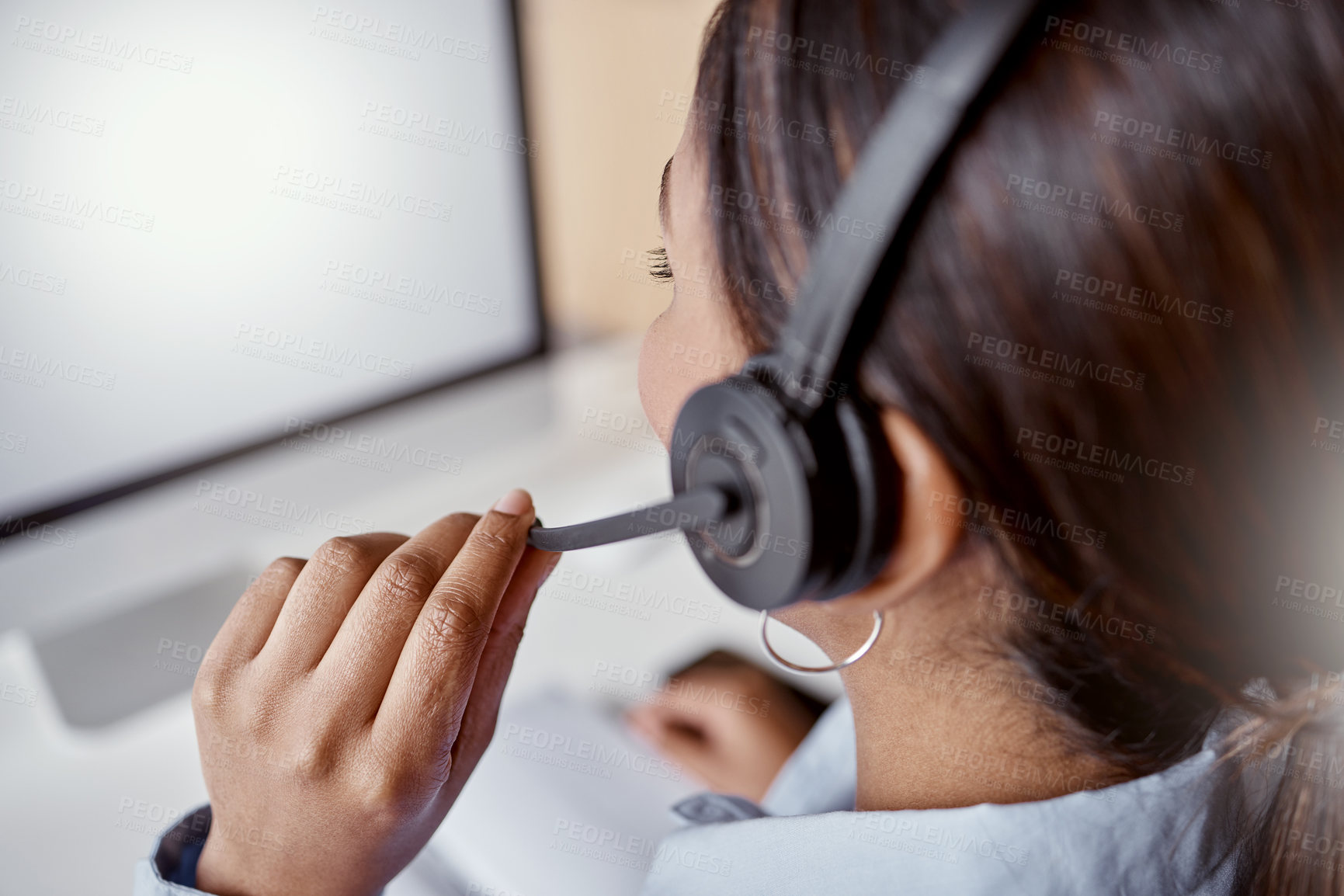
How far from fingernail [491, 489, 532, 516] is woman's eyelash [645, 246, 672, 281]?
5.9 inches

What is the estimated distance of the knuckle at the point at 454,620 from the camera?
1.50 feet

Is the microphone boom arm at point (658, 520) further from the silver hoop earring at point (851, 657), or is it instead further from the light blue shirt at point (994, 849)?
the light blue shirt at point (994, 849)

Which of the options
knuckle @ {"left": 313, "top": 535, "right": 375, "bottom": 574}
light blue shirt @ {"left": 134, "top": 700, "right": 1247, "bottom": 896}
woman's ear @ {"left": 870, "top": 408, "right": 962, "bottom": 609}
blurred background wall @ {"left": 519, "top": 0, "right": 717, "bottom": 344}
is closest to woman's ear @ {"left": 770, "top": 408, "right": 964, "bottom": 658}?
woman's ear @ {"left": 870, "top": 408, "right": 962, "bottom": 609}

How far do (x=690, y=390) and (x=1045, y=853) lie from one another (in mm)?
290

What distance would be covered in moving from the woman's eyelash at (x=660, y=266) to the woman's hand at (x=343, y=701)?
0.16 metres

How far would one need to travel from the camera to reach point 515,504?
524 millimetres

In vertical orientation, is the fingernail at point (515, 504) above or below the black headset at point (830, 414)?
below

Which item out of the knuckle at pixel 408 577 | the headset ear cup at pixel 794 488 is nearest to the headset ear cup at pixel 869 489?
A: the headset ear cup at pixel 794 488

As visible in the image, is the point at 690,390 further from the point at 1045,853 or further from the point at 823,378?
the point at 1045,853

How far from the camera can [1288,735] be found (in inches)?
19.7

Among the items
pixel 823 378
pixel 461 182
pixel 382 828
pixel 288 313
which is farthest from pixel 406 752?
pixel 461 182

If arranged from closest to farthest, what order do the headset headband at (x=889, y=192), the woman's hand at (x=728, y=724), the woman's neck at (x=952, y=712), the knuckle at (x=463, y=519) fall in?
1. the headset headband at (x=889, y=192)
2. the woman's neck at (x=952, y=712)
3. the knuckle at (x=463, y=519)
4. the woman's hand at (x=728, y=724)

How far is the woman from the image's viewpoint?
315 millimetres

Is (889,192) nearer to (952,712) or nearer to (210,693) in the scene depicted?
(952,712)
